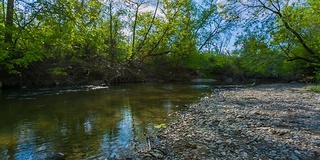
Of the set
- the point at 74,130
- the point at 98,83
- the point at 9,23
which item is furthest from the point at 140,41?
the point at 74,130

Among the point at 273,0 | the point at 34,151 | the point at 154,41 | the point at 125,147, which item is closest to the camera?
the point at 34,151

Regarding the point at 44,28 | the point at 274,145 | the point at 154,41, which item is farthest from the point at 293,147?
the point at 154,41

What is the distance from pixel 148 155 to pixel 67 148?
1915mm

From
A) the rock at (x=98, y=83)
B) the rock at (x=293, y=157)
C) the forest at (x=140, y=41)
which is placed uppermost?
the forest at (x=140, y=41)

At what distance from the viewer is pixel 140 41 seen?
3084cm

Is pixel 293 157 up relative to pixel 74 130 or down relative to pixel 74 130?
up

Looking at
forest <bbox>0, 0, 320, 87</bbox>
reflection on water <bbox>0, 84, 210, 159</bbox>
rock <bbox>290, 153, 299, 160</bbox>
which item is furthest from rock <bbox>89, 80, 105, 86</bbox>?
rock <bbox>290, 153, 299, 160</bbox>

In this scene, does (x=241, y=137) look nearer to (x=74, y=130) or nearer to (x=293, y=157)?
(x=293, y=157)

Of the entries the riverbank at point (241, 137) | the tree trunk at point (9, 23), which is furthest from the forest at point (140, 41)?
the riverbank at point (241, 137)

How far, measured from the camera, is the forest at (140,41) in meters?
14.5

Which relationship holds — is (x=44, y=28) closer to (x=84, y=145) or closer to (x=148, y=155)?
(x=84, y=145)

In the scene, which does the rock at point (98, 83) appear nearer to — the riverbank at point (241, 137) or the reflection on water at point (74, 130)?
the reflection on water at point (74, 130)

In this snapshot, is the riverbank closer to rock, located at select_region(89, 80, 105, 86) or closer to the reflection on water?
the reflection on water

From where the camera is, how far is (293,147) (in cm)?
461
